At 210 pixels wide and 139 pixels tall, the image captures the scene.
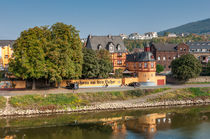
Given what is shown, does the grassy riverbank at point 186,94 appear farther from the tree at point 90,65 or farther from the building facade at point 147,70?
the tree at point 90,65

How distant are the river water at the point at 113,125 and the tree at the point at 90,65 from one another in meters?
13.6

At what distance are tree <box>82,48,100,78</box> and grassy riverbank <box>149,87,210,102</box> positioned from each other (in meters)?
15.6

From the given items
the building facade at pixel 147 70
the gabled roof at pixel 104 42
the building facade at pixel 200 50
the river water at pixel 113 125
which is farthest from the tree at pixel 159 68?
the river water at pixel 113 125

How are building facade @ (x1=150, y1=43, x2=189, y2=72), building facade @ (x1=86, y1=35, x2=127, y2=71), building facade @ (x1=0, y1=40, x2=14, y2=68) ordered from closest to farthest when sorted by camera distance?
building facade @ (x1=0, y1=40, x2=14, y2=68) → building facade @ (x1=86, y1=35, x2=127, y2=71) → building facade @ (x1=150, y1=43, x2=189, y2=72)

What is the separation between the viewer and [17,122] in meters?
37.7

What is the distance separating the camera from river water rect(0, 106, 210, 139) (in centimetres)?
3209

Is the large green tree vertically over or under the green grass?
over

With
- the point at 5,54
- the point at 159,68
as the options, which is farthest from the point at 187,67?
the point at 5,54

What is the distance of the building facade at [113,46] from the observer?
73500mm

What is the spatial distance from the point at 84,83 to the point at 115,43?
24.5m

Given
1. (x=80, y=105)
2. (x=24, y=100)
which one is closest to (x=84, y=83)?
(x=80, y=105)

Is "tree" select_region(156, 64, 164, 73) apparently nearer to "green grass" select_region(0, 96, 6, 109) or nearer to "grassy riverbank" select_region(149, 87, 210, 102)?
"grassy riverbank" select_region(149, 87, 210, 102)

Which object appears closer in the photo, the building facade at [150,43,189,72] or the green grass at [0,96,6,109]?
the green grass at [0,96,6,109]

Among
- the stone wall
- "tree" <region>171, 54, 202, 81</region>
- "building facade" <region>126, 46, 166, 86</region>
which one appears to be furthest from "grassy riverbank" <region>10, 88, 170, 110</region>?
the stone wall
